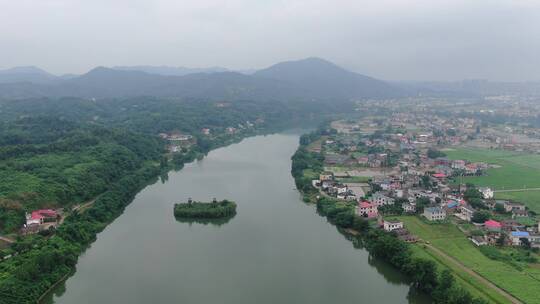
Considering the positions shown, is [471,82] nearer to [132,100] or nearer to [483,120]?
[483,120]

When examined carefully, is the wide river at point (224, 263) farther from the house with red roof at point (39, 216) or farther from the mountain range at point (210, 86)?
the mountain range at point (210, 86)

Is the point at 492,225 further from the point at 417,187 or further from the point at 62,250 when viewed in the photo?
the point at 62,250

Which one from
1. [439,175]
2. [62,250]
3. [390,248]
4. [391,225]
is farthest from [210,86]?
[390,248]

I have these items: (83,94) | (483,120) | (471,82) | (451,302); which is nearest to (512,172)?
(451,302)

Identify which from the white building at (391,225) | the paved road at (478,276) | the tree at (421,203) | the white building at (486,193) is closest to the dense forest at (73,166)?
the white building at (391,225)

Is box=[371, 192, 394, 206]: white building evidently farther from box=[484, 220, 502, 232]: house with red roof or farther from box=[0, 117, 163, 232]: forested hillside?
box=[0, 117, 163, 232]: forested hillside

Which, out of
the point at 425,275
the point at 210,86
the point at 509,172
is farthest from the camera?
the point at 210,86

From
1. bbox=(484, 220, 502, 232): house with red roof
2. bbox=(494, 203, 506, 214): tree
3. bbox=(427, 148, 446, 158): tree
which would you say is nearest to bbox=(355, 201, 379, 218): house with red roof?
bbox=(484, 220, 502, 232): house with red roof
